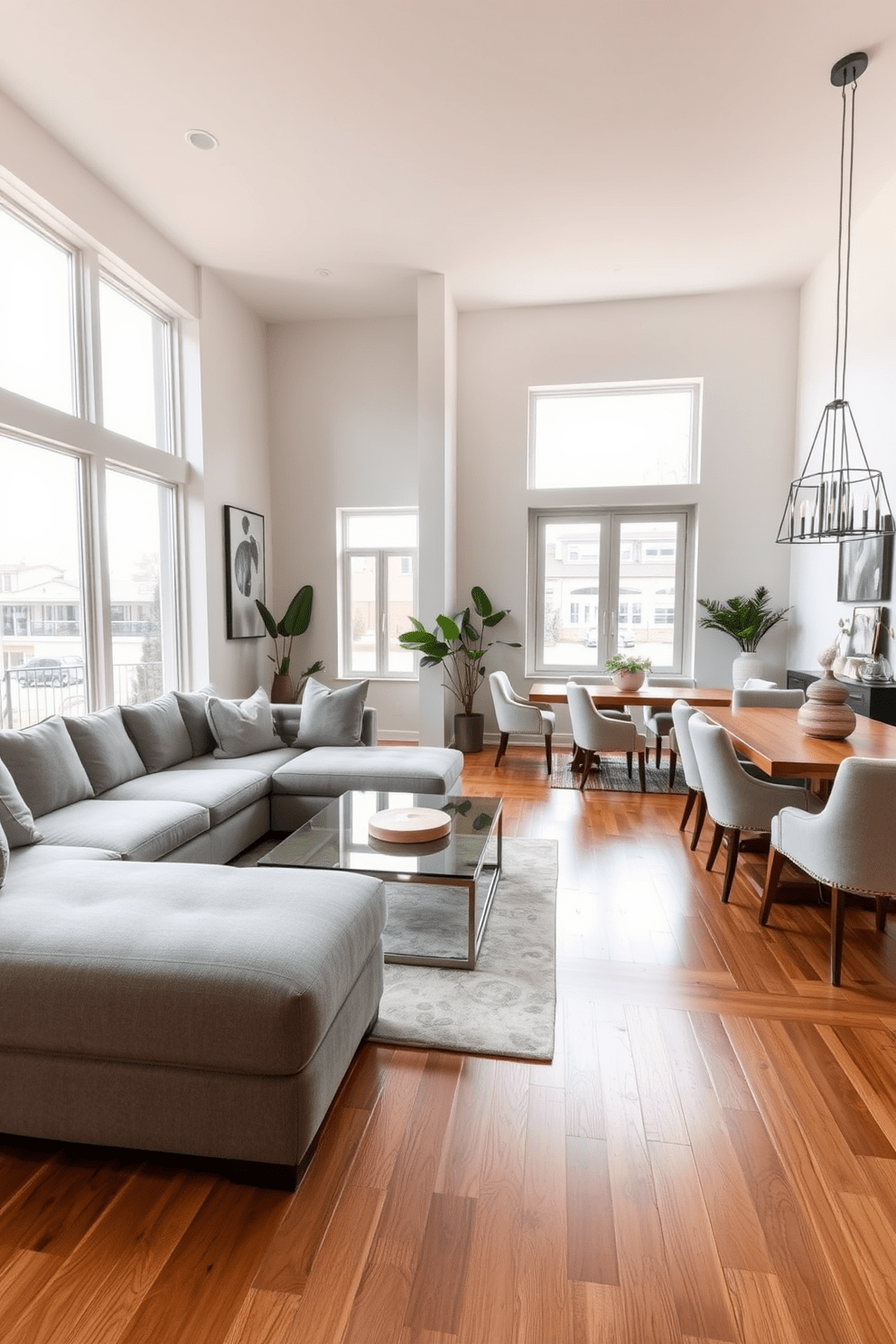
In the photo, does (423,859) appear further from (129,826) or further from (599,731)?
(599,731)

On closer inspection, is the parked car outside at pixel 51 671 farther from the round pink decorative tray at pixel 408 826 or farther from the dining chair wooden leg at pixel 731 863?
the dining chair wooden leg at pixel 731 863

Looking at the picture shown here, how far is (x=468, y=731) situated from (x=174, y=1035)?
5.16 m

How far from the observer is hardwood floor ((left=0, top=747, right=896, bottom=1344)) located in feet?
4.29

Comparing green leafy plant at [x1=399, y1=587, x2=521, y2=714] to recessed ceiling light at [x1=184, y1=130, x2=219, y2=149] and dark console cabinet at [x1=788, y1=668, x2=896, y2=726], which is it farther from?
recessed ceiling light at [x1=184, y1=130, x2=219, y2=149]

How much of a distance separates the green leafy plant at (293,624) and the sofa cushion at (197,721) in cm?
Result: 245

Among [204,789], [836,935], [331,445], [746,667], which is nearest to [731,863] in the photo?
[836,935]

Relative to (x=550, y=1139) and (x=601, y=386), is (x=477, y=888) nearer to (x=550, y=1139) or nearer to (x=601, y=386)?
(x=550, y=1139)

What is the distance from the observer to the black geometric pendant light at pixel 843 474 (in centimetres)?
357

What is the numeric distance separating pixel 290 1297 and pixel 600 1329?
57cm

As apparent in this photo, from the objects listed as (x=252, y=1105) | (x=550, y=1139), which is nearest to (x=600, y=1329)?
(x=550, y=1139)

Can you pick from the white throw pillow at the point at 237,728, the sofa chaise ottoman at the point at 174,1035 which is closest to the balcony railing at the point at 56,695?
the white throw pillow at the point at 237,728

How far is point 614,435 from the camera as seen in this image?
6898 millimetres

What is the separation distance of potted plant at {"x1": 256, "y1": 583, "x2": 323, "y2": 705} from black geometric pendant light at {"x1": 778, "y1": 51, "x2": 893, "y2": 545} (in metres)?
4.30

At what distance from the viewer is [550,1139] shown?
69.1 inches
